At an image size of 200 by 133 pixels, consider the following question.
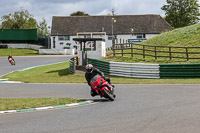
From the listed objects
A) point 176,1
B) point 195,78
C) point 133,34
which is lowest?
point 195,78

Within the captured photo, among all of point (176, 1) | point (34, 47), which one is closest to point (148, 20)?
point (176, 1)

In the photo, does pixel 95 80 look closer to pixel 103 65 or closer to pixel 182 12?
pixel 103 65

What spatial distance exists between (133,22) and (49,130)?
7246cm

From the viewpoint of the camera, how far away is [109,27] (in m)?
78.8

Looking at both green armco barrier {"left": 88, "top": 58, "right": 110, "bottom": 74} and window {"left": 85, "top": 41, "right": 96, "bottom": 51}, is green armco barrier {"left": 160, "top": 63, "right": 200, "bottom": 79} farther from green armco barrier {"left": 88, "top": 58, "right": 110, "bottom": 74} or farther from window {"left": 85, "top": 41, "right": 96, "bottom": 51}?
window {"left": 85, "top": 41, "right": 96, "bottom": 51}

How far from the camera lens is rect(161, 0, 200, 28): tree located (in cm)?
8681

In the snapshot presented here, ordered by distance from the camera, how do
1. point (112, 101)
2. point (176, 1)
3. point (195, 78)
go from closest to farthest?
point (112, 101) → point (195, 78) → point (176, 1)

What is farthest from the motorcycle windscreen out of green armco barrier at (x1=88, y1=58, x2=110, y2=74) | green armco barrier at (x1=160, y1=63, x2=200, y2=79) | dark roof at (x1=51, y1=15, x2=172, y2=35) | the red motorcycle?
dark roof at (x1=51, y1=15, x2=172, y2=35)

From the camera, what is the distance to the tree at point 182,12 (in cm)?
8681

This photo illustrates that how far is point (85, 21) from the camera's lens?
80.6 m

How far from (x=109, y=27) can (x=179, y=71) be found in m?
Result: 56.0

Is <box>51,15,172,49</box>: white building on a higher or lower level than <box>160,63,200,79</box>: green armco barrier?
higher

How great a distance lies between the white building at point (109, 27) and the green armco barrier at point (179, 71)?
52600 millimetres

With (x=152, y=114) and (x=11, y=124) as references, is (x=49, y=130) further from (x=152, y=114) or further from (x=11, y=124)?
(x=152, y=114)
